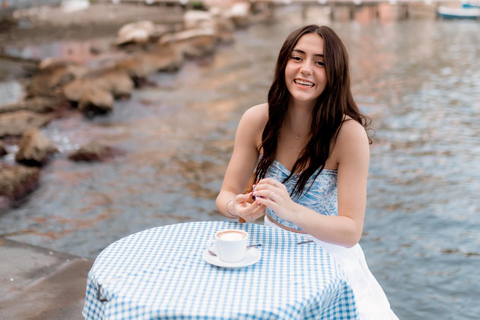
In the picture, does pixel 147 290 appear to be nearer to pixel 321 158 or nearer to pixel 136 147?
pixel 321 158

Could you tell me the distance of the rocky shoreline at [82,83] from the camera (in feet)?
24.1

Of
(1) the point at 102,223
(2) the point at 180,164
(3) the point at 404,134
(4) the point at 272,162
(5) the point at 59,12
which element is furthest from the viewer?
(5) the point at 59,12

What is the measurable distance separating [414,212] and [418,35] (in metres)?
18.8

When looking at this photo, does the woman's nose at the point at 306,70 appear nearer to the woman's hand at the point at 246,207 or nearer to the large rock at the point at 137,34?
the woman's hand at the point at 246,207

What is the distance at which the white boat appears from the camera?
2798cm

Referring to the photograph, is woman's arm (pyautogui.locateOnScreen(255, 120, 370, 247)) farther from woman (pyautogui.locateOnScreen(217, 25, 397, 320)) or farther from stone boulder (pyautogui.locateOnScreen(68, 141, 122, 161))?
stone boulder (pyautogui.locateOnScreen(68, 141, 122, 161))

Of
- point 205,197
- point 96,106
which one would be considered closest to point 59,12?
point 96,106

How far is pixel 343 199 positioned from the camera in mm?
2459

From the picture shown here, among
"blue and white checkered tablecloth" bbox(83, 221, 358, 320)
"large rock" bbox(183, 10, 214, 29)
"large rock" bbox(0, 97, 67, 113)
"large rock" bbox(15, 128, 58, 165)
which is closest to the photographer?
"blue and white checkered tablecloth" bbox(83, 221, 358, 320)

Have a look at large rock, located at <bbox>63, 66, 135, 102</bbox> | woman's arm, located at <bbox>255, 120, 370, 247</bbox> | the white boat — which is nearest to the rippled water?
large rock, located at <bbox>63, 66, 135, 102</bbox>

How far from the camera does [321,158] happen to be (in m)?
2.59

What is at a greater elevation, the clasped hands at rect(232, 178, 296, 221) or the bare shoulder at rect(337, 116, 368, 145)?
the bare shoulder at rect(337, 116, 368, 145)

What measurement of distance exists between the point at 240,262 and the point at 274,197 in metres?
0.33

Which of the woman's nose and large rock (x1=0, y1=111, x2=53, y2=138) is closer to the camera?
the woman's nose
